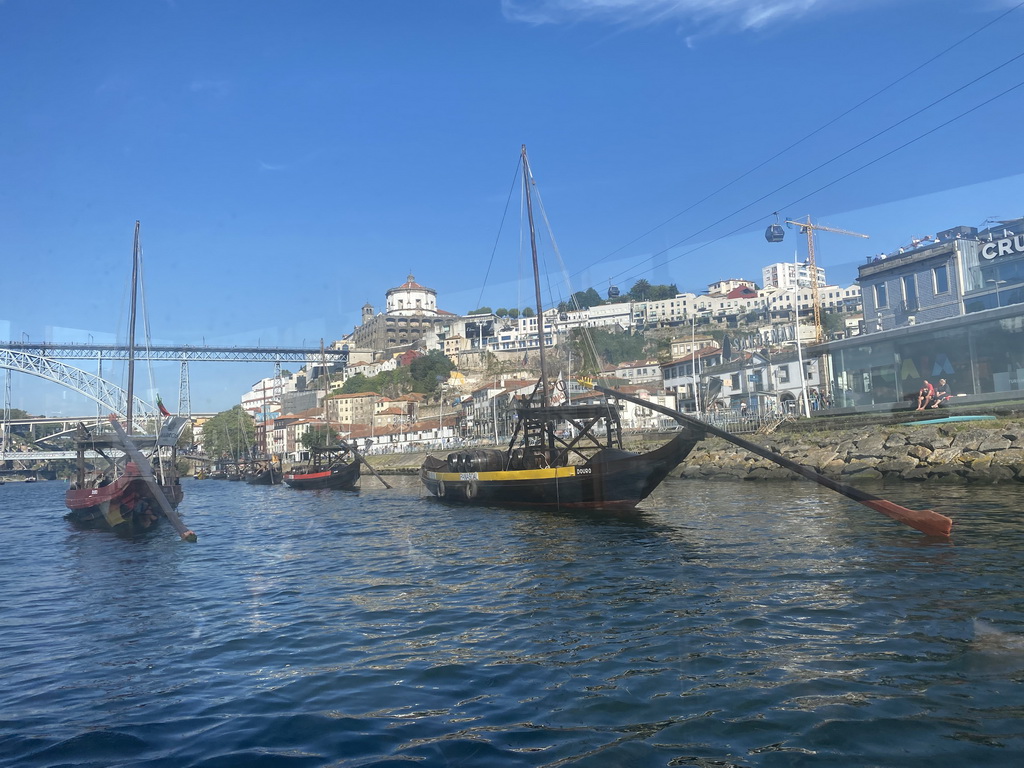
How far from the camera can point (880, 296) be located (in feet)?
179

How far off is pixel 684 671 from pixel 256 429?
131889 millimetres

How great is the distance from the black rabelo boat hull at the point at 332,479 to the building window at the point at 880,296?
40.0m

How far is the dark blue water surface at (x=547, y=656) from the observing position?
555 centimetres

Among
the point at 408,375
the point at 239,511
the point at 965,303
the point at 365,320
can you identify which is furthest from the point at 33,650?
the point at 365,320

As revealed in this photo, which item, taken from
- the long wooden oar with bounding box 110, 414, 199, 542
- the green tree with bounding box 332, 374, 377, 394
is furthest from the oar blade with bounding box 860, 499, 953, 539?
the green tree with bounding box 332, 374, 377, 394

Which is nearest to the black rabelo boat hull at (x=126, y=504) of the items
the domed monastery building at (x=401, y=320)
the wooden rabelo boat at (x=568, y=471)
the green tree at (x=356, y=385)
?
the wooden rabelo boat at (x=568, y=471)

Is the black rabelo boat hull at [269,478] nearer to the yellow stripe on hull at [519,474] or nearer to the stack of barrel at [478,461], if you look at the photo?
the stack of barrel at [478,461]

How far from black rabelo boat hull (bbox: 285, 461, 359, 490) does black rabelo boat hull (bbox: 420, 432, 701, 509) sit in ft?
76.6

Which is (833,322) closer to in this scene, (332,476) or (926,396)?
(926,396)

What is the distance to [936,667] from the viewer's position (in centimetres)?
678

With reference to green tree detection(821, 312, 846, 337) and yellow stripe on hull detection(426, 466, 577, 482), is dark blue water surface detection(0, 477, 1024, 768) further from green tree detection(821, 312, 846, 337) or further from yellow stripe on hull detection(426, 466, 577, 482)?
green tree detection(821, 312, 846, 337)

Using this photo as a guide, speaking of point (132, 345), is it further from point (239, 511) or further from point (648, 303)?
point (648, 303)

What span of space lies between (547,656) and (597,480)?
15220 millimetres

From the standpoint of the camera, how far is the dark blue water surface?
5.55m
